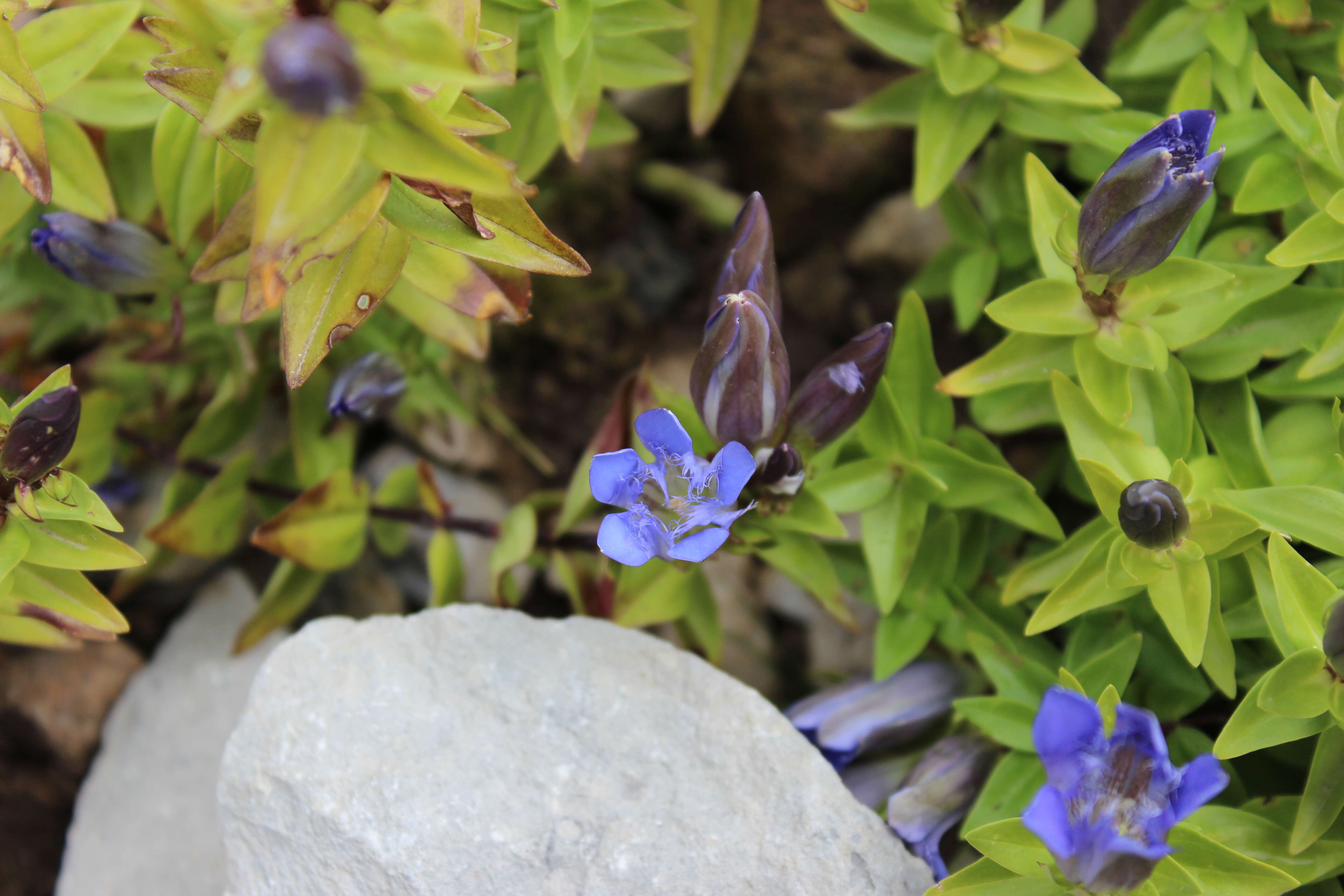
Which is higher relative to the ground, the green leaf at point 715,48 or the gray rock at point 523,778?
the green leaf at point 715,48

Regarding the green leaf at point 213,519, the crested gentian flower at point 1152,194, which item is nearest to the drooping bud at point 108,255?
the green leaf at point 213,519

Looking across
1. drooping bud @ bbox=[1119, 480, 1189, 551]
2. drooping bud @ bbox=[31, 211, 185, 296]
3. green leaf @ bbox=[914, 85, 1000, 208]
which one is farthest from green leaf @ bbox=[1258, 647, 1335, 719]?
drooping bud @ bbox=[31, 211, 185, 296]

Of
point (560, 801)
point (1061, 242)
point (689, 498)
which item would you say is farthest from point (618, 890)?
point (1061, 242)

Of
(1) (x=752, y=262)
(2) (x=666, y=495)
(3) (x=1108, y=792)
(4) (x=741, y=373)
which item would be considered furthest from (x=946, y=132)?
→ (3) (x=1108, y=792)

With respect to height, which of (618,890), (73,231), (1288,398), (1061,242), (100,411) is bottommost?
(618,890)

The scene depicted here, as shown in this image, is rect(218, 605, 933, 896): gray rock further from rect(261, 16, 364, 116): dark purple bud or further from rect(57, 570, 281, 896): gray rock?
rect(261, 16, 364, 116): dark purple bud

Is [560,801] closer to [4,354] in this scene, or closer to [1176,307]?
[1176,307]

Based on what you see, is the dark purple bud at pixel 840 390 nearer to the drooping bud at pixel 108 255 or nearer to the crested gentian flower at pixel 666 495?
the crested gentian flower at pixel 666 495
